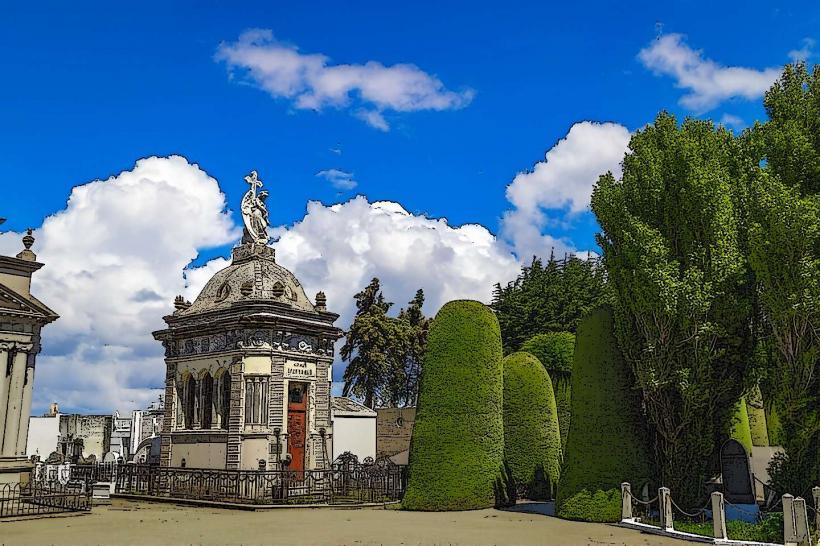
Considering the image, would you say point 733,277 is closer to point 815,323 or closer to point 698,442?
point 815,323

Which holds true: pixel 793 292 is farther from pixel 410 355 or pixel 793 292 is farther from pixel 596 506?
pixel 410 355

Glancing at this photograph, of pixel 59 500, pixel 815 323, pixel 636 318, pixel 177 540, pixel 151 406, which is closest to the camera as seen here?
pixel 177 540

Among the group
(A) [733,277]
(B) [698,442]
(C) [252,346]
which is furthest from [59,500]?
(A) [733,277]

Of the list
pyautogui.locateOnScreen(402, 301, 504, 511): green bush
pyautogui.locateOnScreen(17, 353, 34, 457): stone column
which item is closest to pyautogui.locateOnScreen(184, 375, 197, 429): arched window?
pyautogui.locateOnScreen(17, 353, 34, 457): stone column

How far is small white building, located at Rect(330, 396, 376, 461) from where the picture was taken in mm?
33719

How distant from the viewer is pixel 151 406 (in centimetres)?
4406

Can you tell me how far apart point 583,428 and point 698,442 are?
9.16 feet

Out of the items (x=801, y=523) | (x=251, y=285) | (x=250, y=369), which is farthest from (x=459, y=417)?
(x=801, y=523)

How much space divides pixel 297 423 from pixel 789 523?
17.3 m

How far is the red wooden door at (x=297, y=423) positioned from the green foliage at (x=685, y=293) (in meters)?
12.6

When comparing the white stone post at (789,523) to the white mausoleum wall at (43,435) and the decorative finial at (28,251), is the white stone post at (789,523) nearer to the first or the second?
the decorative finial at (28,251)

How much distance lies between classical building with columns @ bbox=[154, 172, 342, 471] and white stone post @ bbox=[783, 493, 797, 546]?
15.7 m

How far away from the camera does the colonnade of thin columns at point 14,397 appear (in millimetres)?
22156

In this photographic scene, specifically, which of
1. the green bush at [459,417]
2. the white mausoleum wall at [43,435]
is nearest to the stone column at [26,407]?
the green bush at [459,417]
